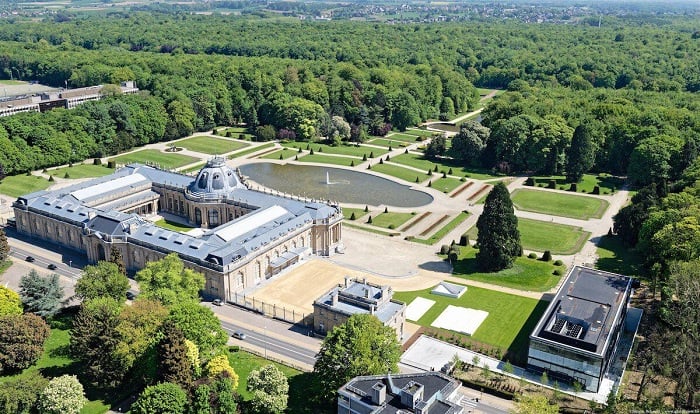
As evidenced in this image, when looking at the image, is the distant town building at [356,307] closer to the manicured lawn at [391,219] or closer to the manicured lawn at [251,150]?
the manicured lawn at [391,219]

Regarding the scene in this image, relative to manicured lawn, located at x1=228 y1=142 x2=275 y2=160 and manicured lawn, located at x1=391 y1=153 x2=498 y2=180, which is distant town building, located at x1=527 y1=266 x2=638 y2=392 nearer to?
manicured lawn, located at x1=391 y1=153 x2=498 y2=180

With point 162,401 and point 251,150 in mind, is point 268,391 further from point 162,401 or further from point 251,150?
point 251,150

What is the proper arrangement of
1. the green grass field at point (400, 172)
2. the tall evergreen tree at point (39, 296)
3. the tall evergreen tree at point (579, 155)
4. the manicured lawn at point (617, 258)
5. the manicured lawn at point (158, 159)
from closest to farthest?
1. the tall evergreen tree at point (39, 296)
2. the manicured lawn at point (617, 258)
3. the tall evergreen tree at point (579, 155)
4. the green grass field at point (400, 172)
5. the manicured lawn at point (158, 159)

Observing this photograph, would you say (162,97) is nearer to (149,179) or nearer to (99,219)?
(149,179)

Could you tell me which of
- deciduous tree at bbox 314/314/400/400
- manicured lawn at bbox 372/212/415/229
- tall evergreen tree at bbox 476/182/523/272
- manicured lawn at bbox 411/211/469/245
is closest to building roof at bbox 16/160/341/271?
manicured lawn at bbox 372/212/415/229

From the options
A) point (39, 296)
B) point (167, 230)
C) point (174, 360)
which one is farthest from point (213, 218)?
point (174, 360)

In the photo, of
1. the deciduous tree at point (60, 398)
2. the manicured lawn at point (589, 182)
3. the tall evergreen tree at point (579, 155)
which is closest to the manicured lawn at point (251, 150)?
the manicured lawn at point (589, 182)
